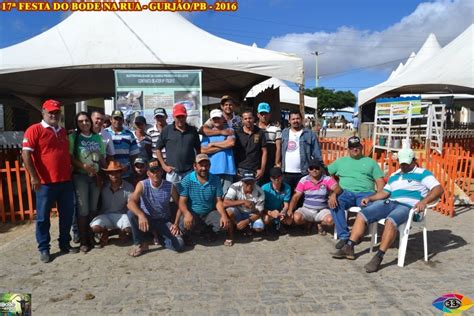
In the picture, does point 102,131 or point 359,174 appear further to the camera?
point 359,174

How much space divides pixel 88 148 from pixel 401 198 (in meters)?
3.74

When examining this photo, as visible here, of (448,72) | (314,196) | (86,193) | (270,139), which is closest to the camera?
(86,193)

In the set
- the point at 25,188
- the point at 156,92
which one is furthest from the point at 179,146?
the point at 25,188

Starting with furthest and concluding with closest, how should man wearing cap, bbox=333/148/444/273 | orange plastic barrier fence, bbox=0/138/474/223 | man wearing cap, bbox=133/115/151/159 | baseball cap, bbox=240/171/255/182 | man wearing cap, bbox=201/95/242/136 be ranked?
orange plastic barrier fence, bbox=0/138/474/223, man wearing cap, bbox=133/115/151/159, man wearing cap, bbox=201/95/242/136, baseball cap, bbox=240/171/255/182, man wearing cap, bbox=333/148/444/273

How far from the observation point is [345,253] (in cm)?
423

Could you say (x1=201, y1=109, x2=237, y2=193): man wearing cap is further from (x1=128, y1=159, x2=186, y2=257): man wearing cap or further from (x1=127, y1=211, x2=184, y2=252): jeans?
(x1=127, y1=211, x2=184, y2=252): jeans

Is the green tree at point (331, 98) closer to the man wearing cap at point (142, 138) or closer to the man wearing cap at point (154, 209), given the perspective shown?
the man wearing cap at point (142, 138)

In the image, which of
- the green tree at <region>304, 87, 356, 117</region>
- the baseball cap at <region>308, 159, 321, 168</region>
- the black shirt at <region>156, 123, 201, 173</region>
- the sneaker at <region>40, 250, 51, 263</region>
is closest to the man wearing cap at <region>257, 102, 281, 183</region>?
the baseball cap at <region>308, 159, 321, 168</region>

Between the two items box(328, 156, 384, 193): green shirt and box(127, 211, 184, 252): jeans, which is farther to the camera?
box(328, 156, 384, 193): green shirt

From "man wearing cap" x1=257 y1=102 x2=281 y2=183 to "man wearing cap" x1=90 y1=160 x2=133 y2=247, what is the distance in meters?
1.93

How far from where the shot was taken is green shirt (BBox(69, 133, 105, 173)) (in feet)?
14.4

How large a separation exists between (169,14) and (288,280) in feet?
21.0

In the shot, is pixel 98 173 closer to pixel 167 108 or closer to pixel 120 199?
pixel 120 199

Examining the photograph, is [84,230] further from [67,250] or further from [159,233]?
[159,233]
